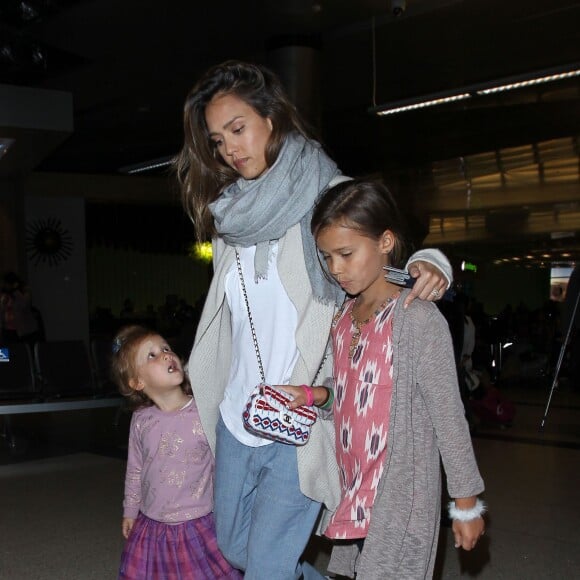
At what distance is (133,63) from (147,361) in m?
7.54

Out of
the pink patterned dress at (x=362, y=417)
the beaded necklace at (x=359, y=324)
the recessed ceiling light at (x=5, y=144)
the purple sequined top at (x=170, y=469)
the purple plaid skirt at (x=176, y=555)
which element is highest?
the recessed ceiling light at (x=5, y=144)

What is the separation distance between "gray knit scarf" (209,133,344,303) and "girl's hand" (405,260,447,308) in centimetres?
23

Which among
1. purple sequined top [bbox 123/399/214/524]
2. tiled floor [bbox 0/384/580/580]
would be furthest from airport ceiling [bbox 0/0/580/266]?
purple sequined top [bbox 123/399/214/524]

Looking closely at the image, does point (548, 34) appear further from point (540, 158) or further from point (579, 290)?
point (540, 158)

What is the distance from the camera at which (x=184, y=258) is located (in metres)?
20.7

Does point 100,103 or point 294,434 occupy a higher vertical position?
point 100,103

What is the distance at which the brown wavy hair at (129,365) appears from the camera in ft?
8.43

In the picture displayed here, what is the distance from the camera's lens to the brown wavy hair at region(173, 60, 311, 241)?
6.58 feet

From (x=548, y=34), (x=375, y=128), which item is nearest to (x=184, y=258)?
(x=375, y=128)

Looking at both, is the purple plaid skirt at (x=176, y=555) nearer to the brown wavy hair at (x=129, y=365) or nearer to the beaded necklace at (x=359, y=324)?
the brown wavy hair at (x=129, y=365)

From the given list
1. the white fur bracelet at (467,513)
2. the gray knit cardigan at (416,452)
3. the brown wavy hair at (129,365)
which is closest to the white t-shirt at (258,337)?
the gray knit cardigan at (416,452)

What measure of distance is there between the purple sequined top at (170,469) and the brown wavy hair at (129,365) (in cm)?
8

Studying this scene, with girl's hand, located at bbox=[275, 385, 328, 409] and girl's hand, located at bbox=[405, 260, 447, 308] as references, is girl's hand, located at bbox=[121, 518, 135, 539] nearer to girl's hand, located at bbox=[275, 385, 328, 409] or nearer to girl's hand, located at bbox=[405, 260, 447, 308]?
girl's hand, located at bbox=[275, 385, 328, 409]

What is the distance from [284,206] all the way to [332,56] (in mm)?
7648
